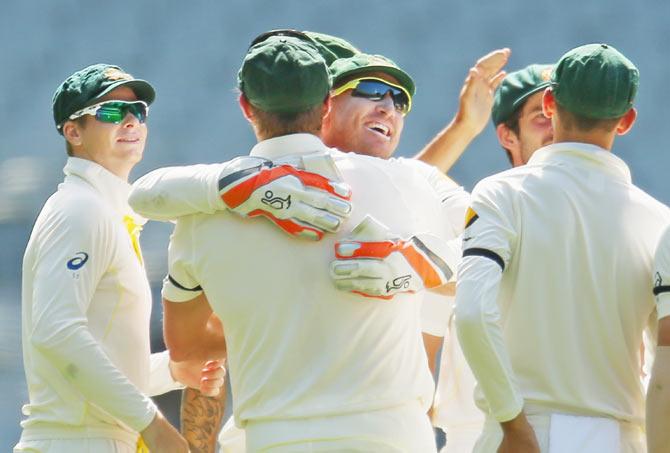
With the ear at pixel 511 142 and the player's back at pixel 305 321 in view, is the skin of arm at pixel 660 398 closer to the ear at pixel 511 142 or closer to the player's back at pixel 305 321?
the player's back at pixel 305 321

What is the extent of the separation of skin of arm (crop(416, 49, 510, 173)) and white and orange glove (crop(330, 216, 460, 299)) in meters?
1.28

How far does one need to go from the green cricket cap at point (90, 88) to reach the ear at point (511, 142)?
884 millimetres

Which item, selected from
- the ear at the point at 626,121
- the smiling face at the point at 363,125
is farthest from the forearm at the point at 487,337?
the smiling face at the point at 363,125

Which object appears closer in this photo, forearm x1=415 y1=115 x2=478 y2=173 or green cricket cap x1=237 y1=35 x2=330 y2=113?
green cricket cap x1=237 y1=35 x2=330 y2=113

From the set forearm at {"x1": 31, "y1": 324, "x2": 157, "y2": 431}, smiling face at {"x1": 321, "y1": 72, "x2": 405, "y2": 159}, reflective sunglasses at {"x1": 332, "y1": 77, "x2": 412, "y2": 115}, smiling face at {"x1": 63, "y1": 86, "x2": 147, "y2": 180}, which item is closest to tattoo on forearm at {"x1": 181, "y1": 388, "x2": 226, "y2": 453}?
forearm at {"x1": 31, "y1": 324, "x2": 157, "y2": 431}

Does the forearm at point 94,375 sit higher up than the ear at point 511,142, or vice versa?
the ear at point 511,142

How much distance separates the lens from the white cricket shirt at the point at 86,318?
11.0 ft

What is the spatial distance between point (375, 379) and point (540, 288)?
1.19ft

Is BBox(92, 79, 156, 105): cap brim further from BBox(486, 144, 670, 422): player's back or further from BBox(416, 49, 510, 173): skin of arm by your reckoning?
BBox(486, 144, 670, 422): player's back

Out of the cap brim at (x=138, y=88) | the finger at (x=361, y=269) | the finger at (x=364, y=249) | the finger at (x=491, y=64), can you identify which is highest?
the cap brim at (x=138, y=88)

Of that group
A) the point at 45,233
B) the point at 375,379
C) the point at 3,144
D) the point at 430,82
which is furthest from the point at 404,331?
the point at 3,144

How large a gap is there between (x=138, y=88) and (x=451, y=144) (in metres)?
0.98

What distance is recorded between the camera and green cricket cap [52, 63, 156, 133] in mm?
Result: 3721

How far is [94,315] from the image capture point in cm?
347
